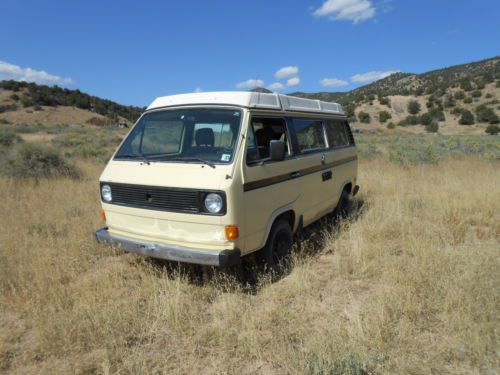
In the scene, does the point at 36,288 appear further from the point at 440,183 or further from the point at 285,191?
the point at 440,183

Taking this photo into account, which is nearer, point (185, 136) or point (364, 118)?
point (185, 136)

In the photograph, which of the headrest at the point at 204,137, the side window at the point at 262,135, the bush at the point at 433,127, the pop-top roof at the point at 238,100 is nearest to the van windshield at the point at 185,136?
the headrest at the point at 204,137

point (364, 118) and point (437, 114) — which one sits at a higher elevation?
point (364, 118)

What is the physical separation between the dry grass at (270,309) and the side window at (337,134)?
1.60 meters

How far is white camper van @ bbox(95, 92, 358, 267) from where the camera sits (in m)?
3.87

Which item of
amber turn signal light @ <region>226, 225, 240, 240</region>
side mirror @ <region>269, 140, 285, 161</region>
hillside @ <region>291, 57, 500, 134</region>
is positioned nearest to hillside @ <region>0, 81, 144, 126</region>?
hillside @ <region>291, 57, 500, 134</region>

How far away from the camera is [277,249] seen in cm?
492

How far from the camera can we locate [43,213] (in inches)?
290

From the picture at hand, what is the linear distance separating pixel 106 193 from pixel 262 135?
2142 millimetres

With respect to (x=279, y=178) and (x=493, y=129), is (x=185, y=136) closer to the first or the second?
(x=279, y=178)

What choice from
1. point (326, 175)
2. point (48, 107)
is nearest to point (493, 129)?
point (326, 175)

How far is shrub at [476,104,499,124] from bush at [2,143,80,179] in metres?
38.5

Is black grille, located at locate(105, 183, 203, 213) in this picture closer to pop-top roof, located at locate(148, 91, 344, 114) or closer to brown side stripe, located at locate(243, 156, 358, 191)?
brown side stripe, located at locate(243, 156, 358, 191)

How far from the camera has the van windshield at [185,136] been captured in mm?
4258
